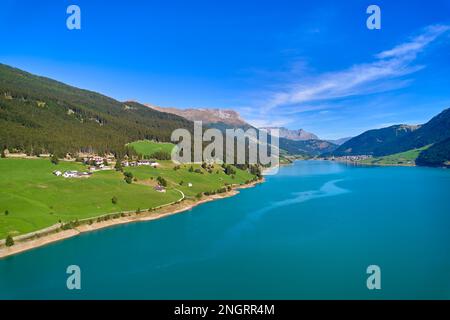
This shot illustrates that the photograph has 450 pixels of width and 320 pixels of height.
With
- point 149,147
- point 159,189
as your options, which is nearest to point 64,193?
point 159,189

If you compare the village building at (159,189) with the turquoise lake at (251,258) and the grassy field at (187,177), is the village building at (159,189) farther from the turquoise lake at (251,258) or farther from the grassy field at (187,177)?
the turquoise lake at (251,258)

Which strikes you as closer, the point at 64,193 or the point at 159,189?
the point at 64,193

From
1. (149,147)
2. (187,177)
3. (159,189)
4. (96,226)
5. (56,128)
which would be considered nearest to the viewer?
(96,226)

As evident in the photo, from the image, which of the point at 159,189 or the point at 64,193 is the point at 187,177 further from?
the point at 64,193

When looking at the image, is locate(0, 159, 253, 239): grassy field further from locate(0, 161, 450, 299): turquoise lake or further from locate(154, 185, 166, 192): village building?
locate(0, 161, 450, 299): turquoise lake

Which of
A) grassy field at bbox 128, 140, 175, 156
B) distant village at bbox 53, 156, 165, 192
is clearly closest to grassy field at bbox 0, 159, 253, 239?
distant village at bbox 53, 156, 165, 192

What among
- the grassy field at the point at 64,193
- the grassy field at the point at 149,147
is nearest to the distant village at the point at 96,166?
the grassy field at the point at 64,193
